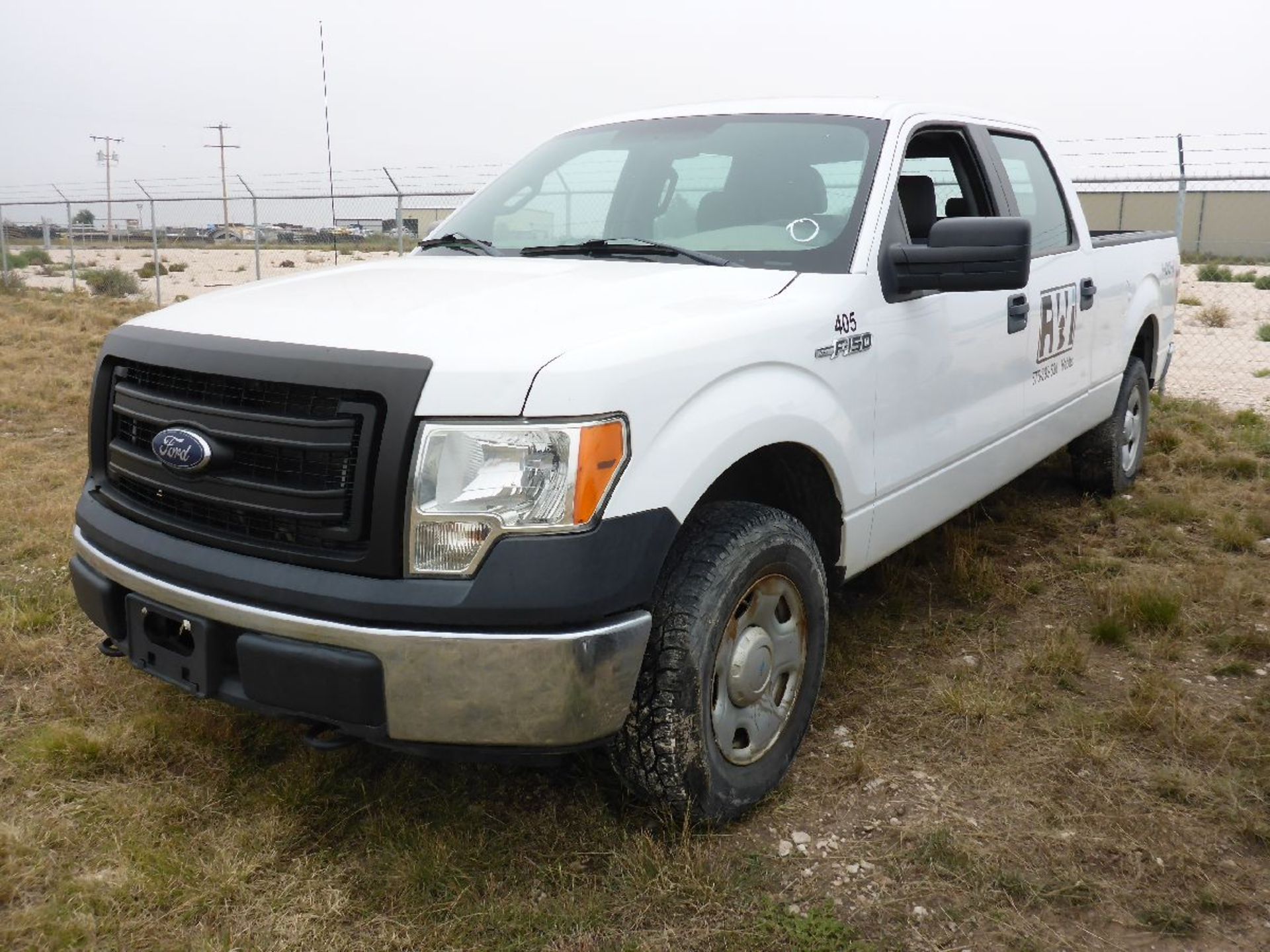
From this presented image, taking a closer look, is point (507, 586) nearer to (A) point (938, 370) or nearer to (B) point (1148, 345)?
(A) point (938, 370)

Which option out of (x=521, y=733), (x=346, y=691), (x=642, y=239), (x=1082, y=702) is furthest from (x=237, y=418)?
(x=1082, y=702)

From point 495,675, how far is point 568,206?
82.3 inches

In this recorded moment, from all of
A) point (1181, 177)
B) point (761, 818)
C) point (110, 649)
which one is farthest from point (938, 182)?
point (1181, 177)

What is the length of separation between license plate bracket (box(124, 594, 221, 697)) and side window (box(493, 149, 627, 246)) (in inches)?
67.0

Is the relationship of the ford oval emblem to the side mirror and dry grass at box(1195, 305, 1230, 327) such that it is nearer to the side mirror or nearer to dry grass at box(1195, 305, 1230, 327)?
the side mirror

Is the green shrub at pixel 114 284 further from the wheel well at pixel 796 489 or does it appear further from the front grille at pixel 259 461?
the wheel well at pixel 796 489

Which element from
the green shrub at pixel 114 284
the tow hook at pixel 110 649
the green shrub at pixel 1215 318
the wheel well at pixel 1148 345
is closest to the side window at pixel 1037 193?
the wheel well at pixel 1148 345

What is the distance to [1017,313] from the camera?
4.12 meters

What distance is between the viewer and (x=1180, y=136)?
1225 cm

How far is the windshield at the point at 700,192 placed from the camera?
3340 millimetres

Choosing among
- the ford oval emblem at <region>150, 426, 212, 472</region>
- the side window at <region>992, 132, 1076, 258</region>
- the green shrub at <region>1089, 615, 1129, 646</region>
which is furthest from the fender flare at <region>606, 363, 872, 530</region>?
the side window at <region>992, 132, 1076, 258</region>

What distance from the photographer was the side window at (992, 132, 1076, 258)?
14.8ft

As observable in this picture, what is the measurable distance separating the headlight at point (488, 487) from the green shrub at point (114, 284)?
66.9 ft

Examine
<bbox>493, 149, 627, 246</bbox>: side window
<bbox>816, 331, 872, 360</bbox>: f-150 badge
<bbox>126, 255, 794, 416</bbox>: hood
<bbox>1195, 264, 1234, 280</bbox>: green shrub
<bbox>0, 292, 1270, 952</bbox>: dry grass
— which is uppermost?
<bbox>493, 149, 627, 246</bbox>: side window
